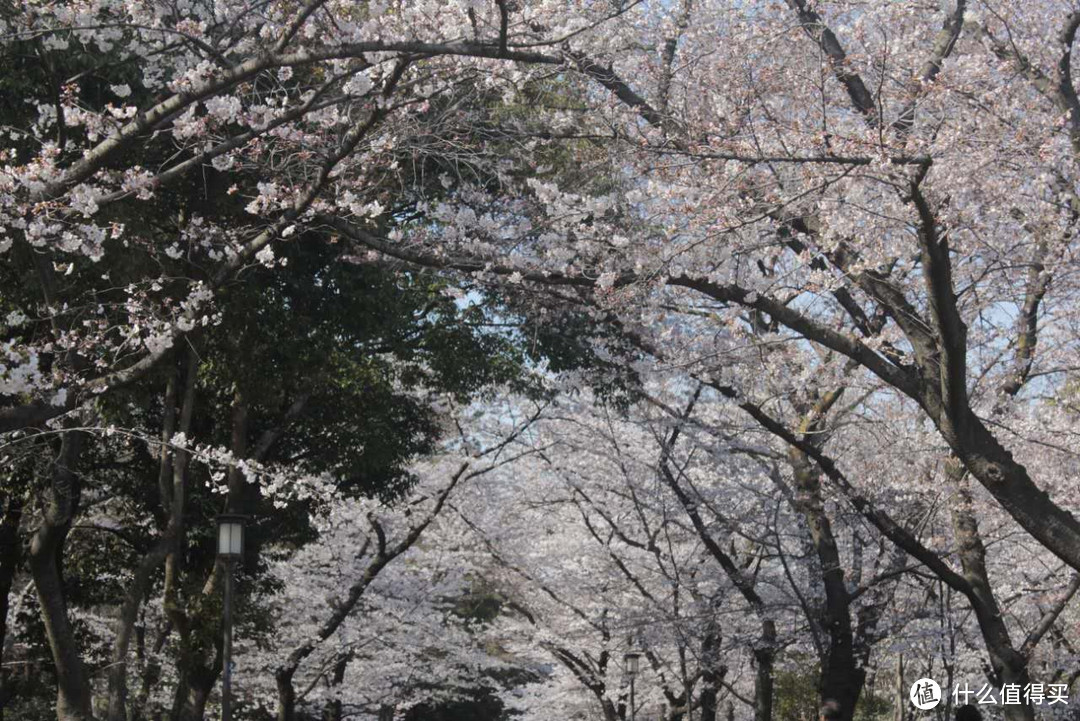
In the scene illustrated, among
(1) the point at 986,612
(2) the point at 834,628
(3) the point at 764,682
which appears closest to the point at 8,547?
(3) the point at 764,682

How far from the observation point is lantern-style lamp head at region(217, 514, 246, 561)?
8.10 meters

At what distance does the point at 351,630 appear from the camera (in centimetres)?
1608

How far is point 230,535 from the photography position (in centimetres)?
810

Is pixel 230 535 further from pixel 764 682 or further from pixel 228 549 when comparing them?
pixel 764 682

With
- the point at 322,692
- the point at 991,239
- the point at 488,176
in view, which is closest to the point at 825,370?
the point at 991,239

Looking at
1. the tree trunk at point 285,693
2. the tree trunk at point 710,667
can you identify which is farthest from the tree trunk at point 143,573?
the tree trunk at point 710,667

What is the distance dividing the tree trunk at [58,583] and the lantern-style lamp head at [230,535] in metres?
1.66

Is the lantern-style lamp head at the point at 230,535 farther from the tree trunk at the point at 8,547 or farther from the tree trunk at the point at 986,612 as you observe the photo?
the tree trunk at the point at 986,612

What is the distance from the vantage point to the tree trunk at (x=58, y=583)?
18.6 ft

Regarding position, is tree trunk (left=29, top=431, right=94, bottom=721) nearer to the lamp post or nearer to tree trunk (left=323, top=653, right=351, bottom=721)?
the lamp post

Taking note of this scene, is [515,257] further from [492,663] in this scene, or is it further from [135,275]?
[492,663]

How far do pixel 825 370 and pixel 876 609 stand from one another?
9.18 feet

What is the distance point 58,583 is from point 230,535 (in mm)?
1887

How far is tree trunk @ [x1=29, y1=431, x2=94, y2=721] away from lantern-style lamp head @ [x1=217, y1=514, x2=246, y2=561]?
1.66 m
